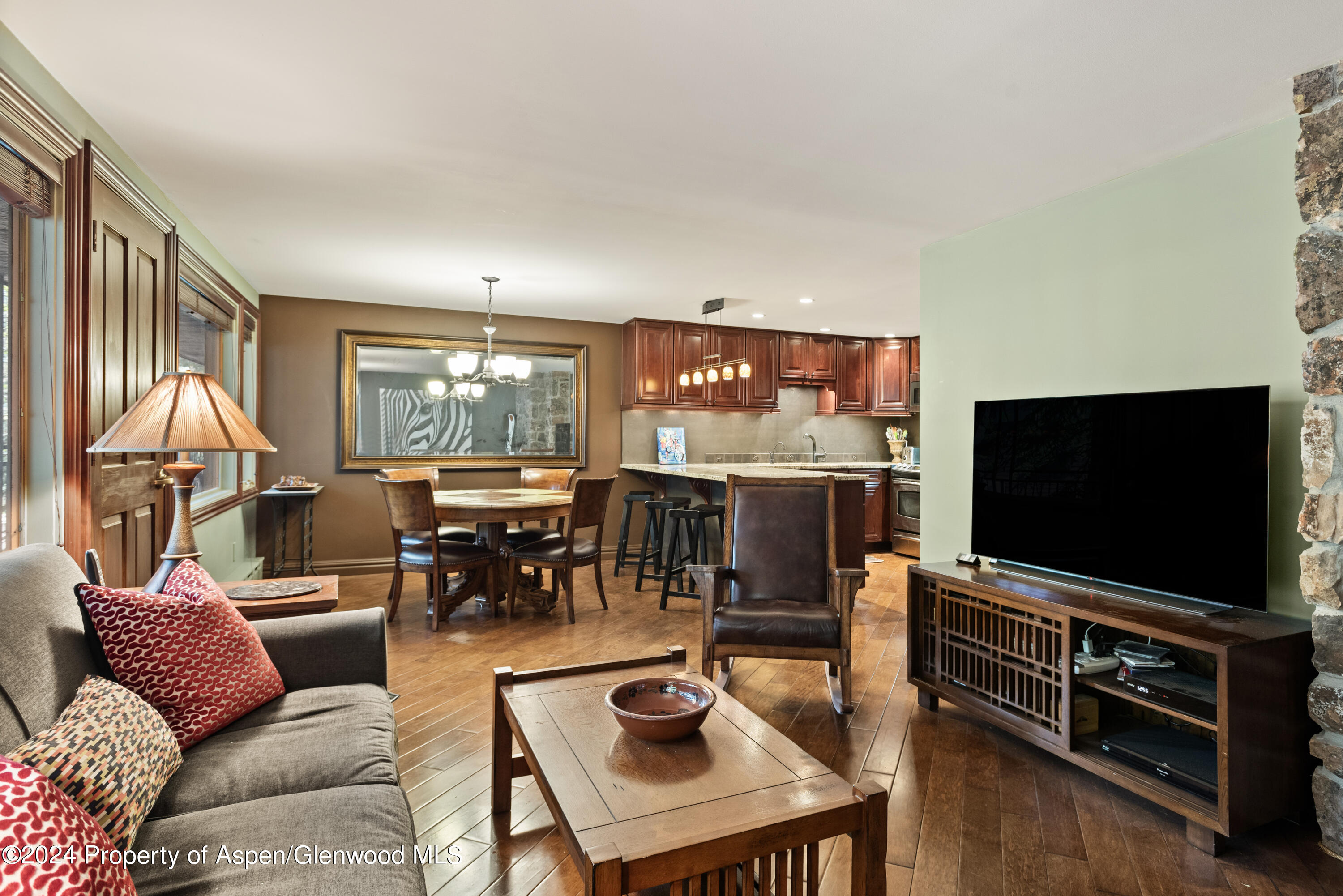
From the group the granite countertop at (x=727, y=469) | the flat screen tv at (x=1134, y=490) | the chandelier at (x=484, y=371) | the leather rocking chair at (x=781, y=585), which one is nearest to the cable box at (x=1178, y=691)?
the flat screen tv at (x=1134, y=490)

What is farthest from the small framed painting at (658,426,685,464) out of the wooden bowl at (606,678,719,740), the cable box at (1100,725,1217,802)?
the wooden bowl at (606,678,719,740)

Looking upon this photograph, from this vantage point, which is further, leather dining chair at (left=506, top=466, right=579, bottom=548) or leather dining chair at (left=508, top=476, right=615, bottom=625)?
leather dining chair at (left=506, top=466, right=579, bottom=548)

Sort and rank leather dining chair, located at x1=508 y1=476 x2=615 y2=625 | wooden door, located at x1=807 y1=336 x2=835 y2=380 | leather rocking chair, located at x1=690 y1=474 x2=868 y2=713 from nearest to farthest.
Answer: leather rocking chair, located at x1=690 y1=474 x2=868 y2=713, leather dining chair, located at x1=508 y1=476 x2=615 y2=625, wooden door, located at x1=807 y1=336 x2=835 y2=380

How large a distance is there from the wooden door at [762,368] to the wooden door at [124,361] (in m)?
5.05

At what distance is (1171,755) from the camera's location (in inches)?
88.0

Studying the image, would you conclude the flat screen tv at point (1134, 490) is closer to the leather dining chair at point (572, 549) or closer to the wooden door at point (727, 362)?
the leather dining chair at point (572, 549)

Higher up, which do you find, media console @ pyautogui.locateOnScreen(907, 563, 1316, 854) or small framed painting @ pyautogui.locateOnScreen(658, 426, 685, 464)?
small framed painting @ pyautogui.locateOnScreen(658, 426, 685, 464)

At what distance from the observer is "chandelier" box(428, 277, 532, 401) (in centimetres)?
534

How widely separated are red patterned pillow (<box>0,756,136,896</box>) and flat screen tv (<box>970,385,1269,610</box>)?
2914 mm

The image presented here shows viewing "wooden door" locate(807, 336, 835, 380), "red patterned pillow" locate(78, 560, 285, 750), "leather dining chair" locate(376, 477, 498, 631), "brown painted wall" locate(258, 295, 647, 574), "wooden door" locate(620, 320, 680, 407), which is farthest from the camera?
"wooden door" locate(807, 336, 835, 380)

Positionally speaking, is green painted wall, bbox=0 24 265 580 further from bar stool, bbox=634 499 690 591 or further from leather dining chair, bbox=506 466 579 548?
bar stool, bbox=634 499 690 591

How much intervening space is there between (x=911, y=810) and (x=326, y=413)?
5423 mm

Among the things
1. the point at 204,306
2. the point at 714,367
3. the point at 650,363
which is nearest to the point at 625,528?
the point at 650,363

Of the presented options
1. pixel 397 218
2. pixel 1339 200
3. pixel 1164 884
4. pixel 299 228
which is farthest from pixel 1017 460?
pixel 299 228
